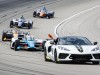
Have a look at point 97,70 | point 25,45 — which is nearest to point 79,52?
point 97,70

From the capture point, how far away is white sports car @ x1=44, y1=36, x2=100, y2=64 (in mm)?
18078

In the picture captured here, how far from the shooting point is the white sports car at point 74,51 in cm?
1808

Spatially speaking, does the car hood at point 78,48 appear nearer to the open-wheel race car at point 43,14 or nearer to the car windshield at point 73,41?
the car windshield at point 73,41

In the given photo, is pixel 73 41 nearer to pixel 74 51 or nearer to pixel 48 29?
pixel 74 51

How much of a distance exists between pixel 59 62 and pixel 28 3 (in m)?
38.8

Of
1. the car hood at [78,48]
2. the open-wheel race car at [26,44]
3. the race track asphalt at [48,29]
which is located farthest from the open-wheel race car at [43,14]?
the car hood at [78,48]

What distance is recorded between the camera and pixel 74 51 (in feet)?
59.7

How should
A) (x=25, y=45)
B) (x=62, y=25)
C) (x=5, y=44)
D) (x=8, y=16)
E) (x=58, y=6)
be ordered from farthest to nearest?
(x=58, y=6), (x=8, y=16), (x=62, y=25), (x=5, y=44), (x=25, y=45)

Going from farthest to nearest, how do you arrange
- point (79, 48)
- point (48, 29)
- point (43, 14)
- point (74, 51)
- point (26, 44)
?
1. point (43, 14)
2. point (48, 29)
3. point (26, 44)
4. point (79, 48)
5. point (74, 51)

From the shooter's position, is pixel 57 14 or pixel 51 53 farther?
pixel 57 14

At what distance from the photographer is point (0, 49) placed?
2523 cm

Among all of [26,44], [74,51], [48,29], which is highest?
[48,29]

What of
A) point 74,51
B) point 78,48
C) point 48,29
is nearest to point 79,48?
point 78,48

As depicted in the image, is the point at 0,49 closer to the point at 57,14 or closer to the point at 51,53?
the point at 51,53
